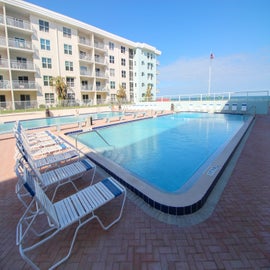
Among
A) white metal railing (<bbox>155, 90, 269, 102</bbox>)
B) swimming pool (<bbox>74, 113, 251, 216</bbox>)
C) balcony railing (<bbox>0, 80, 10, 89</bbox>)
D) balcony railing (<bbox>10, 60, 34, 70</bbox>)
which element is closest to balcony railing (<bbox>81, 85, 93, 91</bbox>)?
balcony railing (<bbox>10, 60, 34, 70</bbox>)

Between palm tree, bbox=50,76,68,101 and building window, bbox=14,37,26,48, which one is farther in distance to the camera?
palm tree, bbox=50,76,68,101

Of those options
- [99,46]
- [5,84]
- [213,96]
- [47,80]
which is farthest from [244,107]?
[5,84]

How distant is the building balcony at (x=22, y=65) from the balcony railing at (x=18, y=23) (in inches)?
146

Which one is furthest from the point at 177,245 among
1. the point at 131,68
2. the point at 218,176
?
the point at 131,68

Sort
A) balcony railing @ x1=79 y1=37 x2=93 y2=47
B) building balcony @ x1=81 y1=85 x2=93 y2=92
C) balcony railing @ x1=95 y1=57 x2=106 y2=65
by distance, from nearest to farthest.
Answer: balcony railing @ x1=79 y1=37 x2=93 y2=47
building balcony @ x1=81 y1=85 x2=93 y2=92
balcony railing @ x1=95 y1=57 x2=106 y2=65

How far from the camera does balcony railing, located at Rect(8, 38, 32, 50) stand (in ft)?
58.9

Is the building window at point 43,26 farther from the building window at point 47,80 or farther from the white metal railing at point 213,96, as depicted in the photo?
the white metal railing at point 213,96

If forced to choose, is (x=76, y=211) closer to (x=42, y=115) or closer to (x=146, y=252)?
(x=146, y=252)

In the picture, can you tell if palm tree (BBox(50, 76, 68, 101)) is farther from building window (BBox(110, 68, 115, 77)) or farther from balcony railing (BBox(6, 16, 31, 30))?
building window (BBox(110, 68, 115, 77))

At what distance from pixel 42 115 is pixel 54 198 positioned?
16.6 metres

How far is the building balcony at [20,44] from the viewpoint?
17938mm

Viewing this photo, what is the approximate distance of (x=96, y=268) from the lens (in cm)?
171

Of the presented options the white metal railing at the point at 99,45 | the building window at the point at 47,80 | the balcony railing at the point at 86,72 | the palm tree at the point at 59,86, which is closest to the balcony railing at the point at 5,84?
the building window at the point at 47,80

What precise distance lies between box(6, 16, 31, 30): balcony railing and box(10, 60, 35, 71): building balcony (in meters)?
3.70
